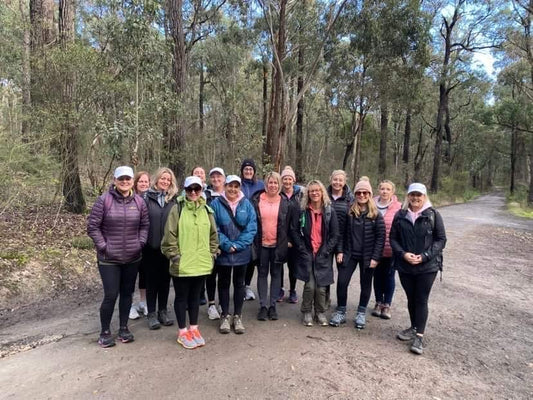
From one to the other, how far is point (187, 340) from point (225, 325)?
510 mm

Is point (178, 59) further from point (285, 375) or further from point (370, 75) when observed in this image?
point (370, 75)

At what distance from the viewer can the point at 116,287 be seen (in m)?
3.90

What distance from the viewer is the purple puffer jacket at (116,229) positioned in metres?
3.75

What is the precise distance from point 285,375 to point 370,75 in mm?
18208

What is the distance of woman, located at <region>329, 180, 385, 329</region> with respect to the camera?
447 centimetres

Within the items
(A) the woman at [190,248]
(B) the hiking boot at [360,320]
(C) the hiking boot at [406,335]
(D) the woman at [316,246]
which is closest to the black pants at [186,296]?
(A) the woman at [190,248]

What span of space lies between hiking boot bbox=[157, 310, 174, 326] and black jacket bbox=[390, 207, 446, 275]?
266 cm

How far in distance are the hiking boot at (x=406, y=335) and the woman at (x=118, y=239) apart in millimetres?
2901

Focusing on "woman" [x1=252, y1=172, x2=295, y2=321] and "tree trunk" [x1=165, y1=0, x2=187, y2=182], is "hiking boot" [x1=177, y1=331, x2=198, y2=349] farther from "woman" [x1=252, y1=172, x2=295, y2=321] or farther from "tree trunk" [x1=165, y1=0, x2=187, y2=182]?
"tree trunk" [x1=165, y1=0, x2=187, y2=182]

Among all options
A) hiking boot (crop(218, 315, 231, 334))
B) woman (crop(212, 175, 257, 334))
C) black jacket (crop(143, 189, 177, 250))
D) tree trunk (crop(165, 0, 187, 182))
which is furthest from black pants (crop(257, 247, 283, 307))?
tree trunk (crop(165, 0, 187, 182))

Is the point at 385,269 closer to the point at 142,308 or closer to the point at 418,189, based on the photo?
the point at 418,189

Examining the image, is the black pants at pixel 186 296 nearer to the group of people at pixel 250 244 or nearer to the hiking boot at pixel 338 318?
the group of people at pixel 250 244

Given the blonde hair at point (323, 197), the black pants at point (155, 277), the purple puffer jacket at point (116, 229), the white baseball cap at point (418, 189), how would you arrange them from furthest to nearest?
1. the blonde hair at point (323, 197)
2. the black pants at point (155, 277)
3. the white baseball cap at point (418, 189)
4. the purple puffer jacket at point (116, 229)

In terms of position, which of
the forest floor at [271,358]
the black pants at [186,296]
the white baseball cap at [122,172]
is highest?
the white baseball cap at [122,172]
